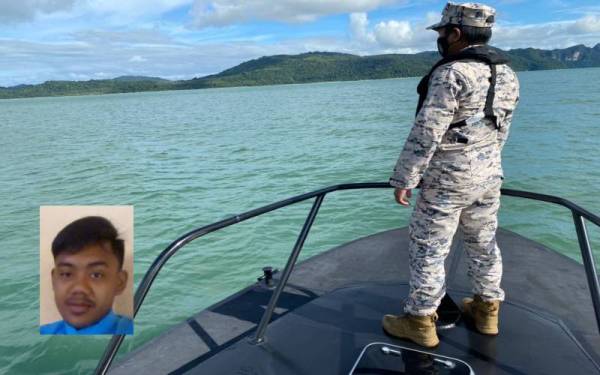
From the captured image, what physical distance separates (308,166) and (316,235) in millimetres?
8598

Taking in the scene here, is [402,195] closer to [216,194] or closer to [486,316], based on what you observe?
[486,316]

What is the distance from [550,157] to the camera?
17828 millimetres

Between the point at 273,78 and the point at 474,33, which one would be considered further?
the point at 273,78

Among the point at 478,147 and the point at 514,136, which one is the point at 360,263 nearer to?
the point at 478,147

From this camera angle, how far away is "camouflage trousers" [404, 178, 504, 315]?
2559 mm

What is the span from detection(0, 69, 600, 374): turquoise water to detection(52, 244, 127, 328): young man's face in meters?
4.34

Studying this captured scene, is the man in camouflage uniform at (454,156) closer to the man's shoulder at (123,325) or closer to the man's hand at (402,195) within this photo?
the man's hand at (402,195)

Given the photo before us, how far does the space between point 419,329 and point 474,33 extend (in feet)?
5.49

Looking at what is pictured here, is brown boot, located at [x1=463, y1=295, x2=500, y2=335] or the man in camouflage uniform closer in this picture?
the man in camouflage uniform

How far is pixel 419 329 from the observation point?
110 inches

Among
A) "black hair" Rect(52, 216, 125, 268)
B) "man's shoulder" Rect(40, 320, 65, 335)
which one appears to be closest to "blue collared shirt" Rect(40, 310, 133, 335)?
"man's shoulder" Rect(40, 320, 65, 335)

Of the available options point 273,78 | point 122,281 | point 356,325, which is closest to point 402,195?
point 356,325

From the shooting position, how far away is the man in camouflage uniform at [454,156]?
7.68 ft

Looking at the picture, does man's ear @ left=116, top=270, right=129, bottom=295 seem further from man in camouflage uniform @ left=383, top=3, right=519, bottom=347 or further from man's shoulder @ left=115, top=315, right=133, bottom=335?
man in camouflage uniform @ left=383, top=3, right=519, bottom=347
